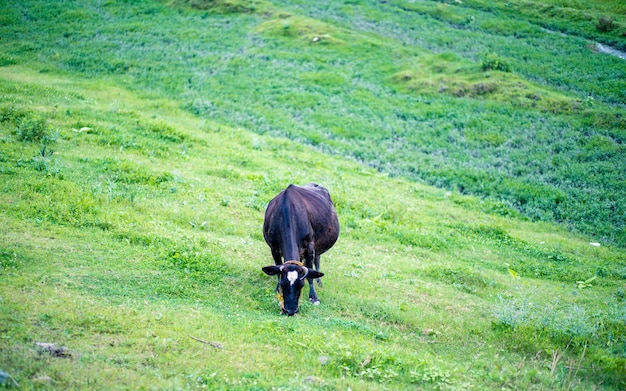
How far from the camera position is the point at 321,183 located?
78.8ft

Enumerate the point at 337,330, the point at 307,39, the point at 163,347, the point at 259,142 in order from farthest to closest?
the point at 307,39
the point at 259,142
the point at 337,330
the point at 163,347

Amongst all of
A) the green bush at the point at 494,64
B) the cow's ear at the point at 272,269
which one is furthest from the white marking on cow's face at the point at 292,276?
the green bush at the point at 494,64

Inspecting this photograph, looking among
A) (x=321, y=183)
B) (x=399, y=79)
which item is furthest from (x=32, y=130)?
(x=399, y=79)

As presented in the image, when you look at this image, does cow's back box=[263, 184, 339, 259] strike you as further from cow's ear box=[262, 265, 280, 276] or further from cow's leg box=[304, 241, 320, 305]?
cow's ear box=[262, 265, 280, 276]

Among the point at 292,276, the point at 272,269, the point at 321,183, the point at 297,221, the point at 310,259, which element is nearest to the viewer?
the point at 292,276

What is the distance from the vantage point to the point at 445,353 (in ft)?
36.6

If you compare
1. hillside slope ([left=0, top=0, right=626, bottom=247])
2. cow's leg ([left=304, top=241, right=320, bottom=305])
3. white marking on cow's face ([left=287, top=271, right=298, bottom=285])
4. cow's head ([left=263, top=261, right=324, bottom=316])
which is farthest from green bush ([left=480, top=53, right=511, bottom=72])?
white marking on cow's face ([left=287, top=271, right=298, bottom=285])

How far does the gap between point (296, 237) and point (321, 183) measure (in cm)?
1152

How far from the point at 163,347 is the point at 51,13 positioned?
5344 cm

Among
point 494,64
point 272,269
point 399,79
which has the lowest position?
point 272,269

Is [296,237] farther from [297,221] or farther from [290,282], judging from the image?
[290,282]

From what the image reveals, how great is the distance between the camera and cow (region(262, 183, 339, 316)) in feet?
37.8

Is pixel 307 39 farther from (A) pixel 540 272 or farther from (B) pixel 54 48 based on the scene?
(A) pixel 540 272

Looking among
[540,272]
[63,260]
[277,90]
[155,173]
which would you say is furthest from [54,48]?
[540,272]
